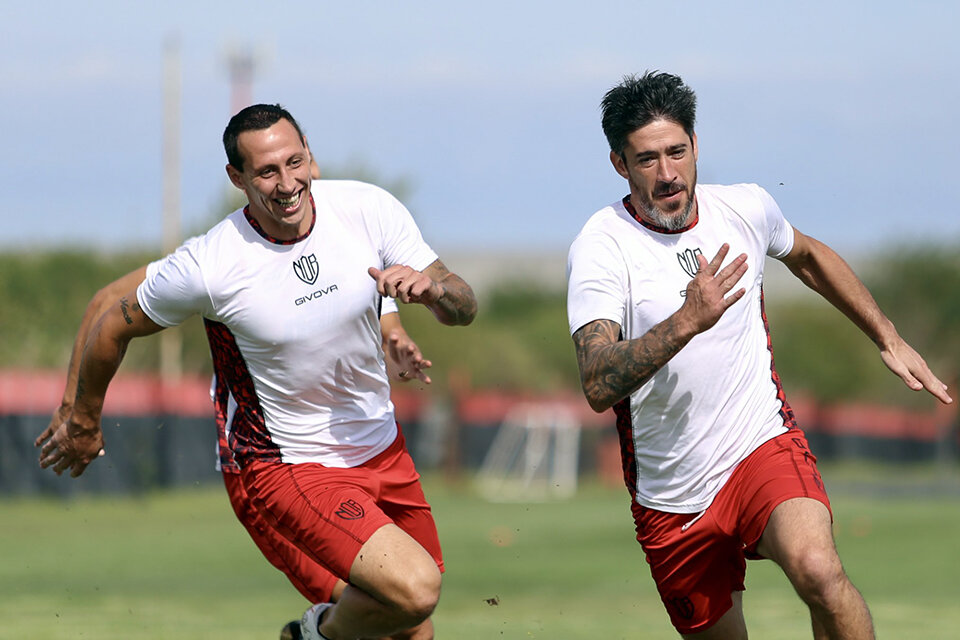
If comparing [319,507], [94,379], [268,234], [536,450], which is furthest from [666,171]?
[536,450]

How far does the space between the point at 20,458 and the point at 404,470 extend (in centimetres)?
2271

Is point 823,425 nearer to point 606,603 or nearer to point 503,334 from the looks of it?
point 503,334

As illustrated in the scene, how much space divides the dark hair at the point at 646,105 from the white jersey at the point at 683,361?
0.39 meters

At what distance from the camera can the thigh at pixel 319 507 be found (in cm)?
656

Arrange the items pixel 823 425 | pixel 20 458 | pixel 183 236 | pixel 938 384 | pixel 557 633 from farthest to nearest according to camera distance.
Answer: pixel 823 425
pixel 183 236
pixel 20 458
pixel 557 633
pixel 938 384

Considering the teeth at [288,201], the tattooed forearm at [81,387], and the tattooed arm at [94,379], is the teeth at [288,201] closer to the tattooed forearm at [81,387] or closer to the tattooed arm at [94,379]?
the tattooed arm at [94,379]

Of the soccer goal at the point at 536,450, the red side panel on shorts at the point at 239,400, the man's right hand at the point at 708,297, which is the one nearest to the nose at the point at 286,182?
the red side panel on shorts at the point at 239,400

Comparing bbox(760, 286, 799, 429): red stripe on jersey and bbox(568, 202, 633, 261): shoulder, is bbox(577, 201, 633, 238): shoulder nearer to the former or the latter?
bbox(568, 202, 633, 261): shoulder

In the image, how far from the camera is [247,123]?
6.86 m

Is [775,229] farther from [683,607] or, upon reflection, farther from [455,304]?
[683,607]

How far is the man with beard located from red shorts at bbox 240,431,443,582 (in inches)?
46.9

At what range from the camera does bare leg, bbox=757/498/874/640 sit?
5.70m

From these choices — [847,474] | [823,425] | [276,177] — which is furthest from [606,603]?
[823,425]

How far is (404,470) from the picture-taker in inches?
285
